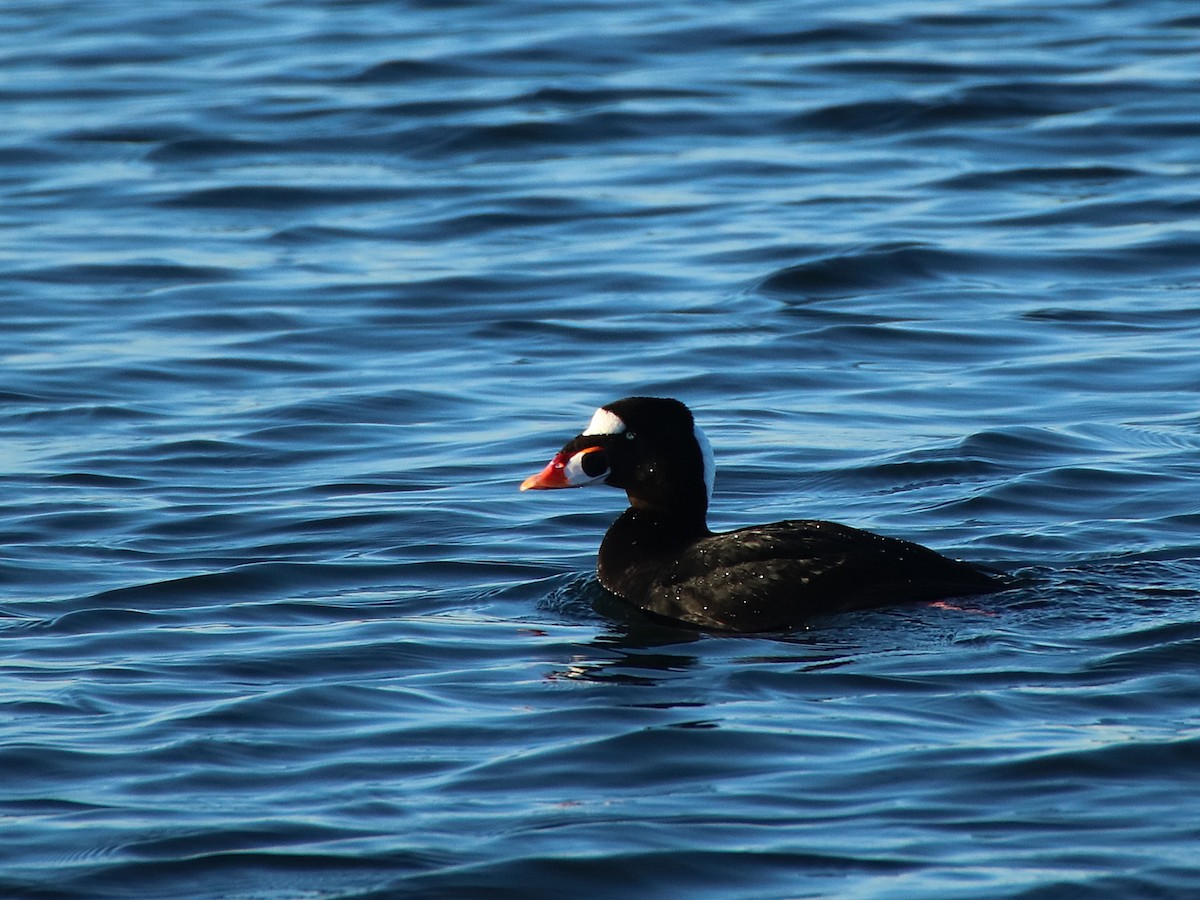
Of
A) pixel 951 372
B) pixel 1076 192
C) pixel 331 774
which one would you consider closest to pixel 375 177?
pixel 1076 192

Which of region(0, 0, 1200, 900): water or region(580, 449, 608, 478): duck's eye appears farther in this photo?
region(580, 449, 608, 478): duck's eye

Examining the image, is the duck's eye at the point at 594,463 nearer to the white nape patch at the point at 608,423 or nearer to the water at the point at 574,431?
the white nape patch at the point at 608,423

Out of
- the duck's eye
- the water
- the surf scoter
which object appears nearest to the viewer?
the water

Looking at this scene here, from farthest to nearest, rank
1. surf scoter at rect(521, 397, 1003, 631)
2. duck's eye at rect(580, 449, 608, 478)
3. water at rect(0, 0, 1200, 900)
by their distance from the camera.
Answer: duck's eye at rect(580, 449, 608, 478) → surf scoter at rect(521, 397, 1003, 631) → water at rect(0, 0, 1200, 900)

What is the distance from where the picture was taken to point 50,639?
28.7ft

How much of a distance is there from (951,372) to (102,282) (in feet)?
22.1

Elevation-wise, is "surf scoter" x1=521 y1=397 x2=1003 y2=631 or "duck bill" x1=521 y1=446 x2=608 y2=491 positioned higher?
"duck bill" x1=521 y1=446 x2=608 y2=491

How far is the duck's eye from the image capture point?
9258 millimetres

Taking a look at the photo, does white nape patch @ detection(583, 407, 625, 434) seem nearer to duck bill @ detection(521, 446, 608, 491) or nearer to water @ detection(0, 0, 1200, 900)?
duck bill @ detection(521, 446, 608, 491)

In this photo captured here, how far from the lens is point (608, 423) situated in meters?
9.28

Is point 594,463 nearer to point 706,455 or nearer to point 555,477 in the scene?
point 555,477

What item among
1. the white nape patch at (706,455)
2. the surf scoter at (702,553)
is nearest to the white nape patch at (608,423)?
the surf scoter at (702,553)

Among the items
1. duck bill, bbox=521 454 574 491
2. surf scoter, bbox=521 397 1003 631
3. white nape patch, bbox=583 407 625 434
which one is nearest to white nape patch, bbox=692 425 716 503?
surf scoter, bbox=521 397 1003 631

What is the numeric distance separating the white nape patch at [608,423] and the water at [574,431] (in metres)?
0.67
